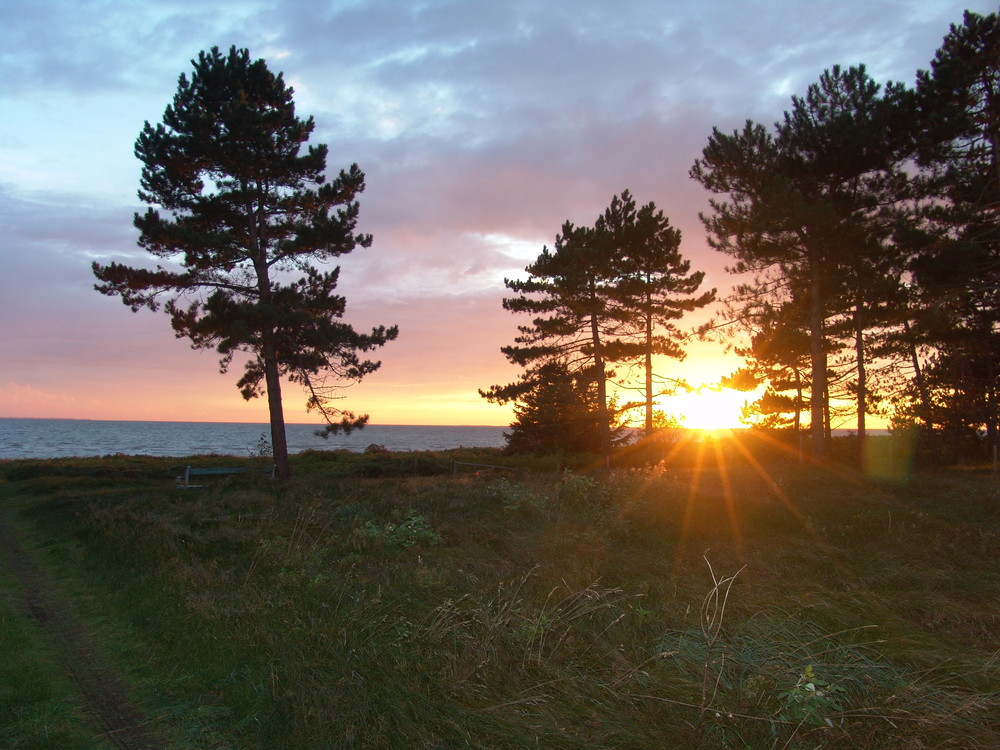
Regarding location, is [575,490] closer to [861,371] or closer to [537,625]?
[537,625]

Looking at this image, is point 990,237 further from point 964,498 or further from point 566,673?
point 566,673

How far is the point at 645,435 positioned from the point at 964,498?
17.3 metres

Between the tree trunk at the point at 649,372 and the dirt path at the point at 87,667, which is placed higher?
the tree trunk at the point at 649,372

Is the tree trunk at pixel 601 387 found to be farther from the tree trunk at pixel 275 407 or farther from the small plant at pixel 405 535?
the small plant at pixel 405 535

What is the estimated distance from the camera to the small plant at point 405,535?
884 cm

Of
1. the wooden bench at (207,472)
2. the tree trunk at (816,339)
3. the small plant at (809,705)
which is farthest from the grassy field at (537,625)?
the wooden bench at (207,472)

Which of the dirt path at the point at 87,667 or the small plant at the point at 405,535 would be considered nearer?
the dirt path at the point at 87,667

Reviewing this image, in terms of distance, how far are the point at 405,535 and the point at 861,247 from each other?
16.9 m

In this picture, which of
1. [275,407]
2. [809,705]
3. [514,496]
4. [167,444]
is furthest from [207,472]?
[167,444]

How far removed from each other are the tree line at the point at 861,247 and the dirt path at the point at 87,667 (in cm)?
1806

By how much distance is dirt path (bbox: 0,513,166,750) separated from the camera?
163 inches

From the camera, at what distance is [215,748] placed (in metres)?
3.98

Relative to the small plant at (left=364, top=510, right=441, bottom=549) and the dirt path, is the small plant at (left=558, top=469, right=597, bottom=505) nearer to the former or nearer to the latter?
the small plant at (left=364, top=510, right=441, bottom=549)

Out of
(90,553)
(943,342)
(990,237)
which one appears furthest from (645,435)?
(90,553)
